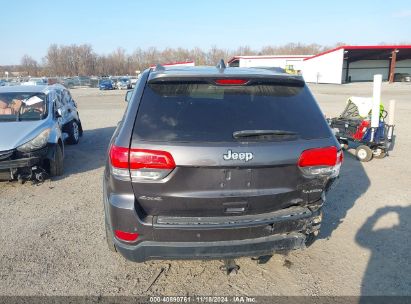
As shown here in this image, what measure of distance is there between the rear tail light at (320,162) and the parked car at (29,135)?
4656mm

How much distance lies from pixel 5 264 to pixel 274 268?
2753mm

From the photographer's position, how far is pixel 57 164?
644 cm

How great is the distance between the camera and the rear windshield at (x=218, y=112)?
260cm

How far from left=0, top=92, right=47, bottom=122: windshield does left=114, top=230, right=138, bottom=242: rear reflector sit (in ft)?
16.2

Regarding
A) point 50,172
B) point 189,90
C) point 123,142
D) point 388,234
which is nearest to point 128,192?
point 123,142

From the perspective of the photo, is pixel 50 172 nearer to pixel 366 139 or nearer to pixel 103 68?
pixel 366 139

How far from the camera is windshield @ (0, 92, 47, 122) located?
6.71 meters

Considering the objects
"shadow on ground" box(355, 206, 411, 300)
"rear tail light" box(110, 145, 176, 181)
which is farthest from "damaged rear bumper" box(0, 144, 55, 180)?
"shadow on ground" box(355, 206, 411, 300)

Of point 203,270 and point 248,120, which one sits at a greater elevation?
point 248,120

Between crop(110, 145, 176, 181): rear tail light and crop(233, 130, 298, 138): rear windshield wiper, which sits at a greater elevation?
crop(233, 130, 298, 138): rear windshield wiper

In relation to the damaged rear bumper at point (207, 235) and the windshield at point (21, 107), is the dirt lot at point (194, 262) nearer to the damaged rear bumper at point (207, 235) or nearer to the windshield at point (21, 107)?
the damaged rear bumper at point (207, 235)

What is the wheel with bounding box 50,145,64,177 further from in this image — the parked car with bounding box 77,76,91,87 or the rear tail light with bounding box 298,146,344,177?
the parked car with bounding box 77,76,91,87

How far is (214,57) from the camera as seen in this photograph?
363ft

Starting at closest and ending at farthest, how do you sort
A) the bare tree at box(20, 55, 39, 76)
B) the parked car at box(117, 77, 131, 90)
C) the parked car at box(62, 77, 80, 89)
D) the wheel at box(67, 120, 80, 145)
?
the wheel at box(67, 120, 80, 145), the parked car at box(117, 77, 131, 90), the parked car at box(62, 77, 80, 89), the bare tree at box(20, 55, 39, 76)
